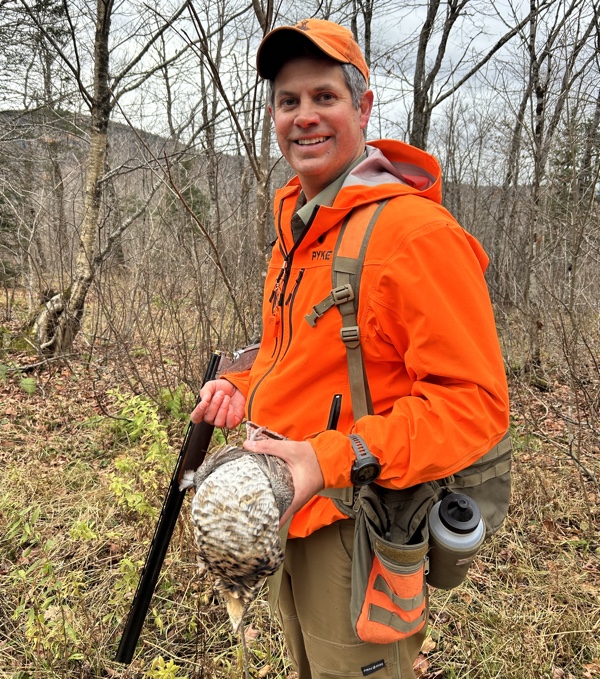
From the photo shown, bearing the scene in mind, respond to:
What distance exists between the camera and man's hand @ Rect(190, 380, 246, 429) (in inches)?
69.8

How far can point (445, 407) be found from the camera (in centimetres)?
104

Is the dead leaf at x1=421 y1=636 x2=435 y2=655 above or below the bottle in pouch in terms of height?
below

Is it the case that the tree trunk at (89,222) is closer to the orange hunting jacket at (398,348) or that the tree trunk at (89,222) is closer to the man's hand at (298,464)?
the orange hunting jacket at (398,348)

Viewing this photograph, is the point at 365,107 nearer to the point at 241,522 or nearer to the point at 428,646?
the point at 241,522

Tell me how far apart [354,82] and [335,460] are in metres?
1.19

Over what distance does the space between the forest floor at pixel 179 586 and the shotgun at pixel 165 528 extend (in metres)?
0.21

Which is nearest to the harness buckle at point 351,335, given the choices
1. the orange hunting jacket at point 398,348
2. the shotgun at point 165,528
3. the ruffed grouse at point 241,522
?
the orange hunting jacket at point 398,348

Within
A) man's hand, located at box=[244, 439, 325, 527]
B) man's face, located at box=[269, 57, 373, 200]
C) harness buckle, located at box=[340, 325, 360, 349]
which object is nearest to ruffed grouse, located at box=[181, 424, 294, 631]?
man's hand, located at box=[244, 439, 325, 527]

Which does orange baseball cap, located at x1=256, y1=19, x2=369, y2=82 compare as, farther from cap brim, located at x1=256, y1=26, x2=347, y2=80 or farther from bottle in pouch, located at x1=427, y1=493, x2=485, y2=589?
bottle in pouch, located at x1=427, y1=493, x2=485, y2=589

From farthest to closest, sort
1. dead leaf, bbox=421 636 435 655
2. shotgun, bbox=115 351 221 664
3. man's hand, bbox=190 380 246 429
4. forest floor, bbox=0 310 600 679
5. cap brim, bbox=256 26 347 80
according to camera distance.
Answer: dead leaf, bbox=421 636 435 655 < forest floor, bbox=0 310 600 679 < shotgun, bbox=115 351 221 664 < man's hand, bbox=190 380 246 429 < cap brim, bbox=256 26 347 80

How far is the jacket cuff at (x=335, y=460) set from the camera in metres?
1.02

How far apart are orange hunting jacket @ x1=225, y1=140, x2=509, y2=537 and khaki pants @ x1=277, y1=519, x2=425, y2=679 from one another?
0.32 feet

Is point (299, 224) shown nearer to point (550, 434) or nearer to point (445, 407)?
point (445, 407)

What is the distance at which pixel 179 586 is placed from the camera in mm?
3096
